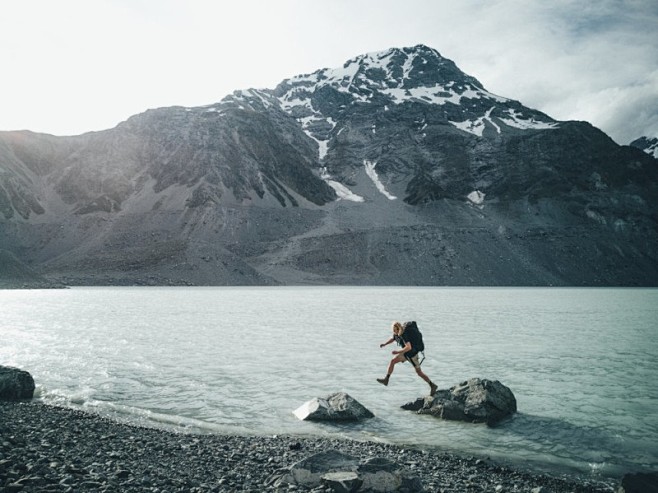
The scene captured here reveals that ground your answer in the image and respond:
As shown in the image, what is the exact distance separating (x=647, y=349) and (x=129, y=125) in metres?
168

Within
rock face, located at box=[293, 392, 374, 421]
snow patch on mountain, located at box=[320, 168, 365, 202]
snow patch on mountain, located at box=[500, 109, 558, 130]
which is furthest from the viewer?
snow patch on mountain, located at box=[500, 109, 558, 130]

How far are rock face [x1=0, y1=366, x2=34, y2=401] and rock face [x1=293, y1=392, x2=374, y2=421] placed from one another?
26.7 feet

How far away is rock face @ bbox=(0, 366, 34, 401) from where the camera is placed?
13.5 meters

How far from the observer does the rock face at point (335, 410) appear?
1213 centimetres

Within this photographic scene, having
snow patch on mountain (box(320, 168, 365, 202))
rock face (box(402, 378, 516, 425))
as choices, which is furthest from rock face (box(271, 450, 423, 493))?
snow patch on mountain (box(320, 168, 365, 202))

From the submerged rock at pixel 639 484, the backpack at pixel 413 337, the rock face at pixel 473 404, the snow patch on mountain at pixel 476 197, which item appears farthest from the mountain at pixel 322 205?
the submerged rock at pixel 639 484

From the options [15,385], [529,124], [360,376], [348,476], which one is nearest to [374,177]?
[529,124]

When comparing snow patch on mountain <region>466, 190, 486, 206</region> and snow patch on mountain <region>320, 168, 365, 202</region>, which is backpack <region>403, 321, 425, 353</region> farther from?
snow patch on mountain <region>466, 190, 486, 206</region>

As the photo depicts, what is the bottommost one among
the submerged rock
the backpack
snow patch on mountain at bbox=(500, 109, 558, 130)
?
the submerged rock

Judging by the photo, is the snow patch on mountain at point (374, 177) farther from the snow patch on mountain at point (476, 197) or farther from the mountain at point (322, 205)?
the snow patch on mountain at point (476, 197)

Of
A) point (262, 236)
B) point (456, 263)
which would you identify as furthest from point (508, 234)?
point (262, 236)

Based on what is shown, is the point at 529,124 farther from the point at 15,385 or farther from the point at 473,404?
the point at 15,385

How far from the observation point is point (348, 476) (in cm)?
732

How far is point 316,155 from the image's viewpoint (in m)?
191
